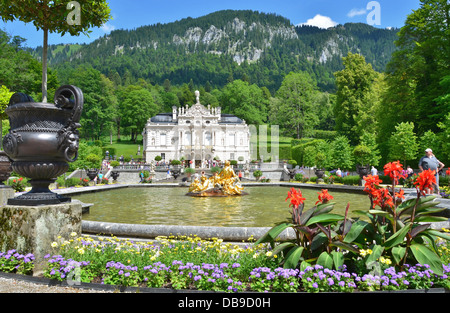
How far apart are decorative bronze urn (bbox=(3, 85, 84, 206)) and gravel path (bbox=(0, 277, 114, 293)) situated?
1.02m

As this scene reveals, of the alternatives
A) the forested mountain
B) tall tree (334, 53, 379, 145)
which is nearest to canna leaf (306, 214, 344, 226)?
tall tree (334, 53, 379, 145)

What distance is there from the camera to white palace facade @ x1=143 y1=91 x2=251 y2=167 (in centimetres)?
6297

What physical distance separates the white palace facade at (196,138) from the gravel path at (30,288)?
57594mm

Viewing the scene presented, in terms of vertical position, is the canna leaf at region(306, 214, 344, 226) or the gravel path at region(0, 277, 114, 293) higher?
the canna leaf at region(306, 214, 344, 226)

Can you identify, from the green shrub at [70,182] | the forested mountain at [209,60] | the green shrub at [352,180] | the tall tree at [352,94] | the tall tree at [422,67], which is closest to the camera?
the green shrub at [70,182]

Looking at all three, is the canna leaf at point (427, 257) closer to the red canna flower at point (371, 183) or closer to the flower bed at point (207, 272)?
the flower bed at point (207, 272)

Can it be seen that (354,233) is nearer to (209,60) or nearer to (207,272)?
(207,272)

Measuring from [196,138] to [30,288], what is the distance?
2386 inches

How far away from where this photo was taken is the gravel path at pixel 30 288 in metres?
3.56

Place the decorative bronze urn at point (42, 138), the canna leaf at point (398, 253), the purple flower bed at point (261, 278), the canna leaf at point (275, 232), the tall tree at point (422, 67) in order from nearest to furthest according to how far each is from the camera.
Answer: the purple flower bed at point (261, 278) < the canna leaf at point (398, 253) < the canna leaf at point (275, 232) < the decorative bronze urn at point (42, 138) < the tall tree at point (422, 67)

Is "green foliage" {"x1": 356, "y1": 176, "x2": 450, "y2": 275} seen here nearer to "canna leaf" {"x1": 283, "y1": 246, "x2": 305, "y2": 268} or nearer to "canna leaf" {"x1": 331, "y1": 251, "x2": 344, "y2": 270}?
"canna leaf" {"x1": 331, "y1": 251, "x2": 344, "y2": 270}

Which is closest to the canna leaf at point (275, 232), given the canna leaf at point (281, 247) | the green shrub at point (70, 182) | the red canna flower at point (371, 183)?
the canna leaf at point (281, 247)

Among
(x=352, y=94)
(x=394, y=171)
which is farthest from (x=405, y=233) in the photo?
(x=352, y=94)
